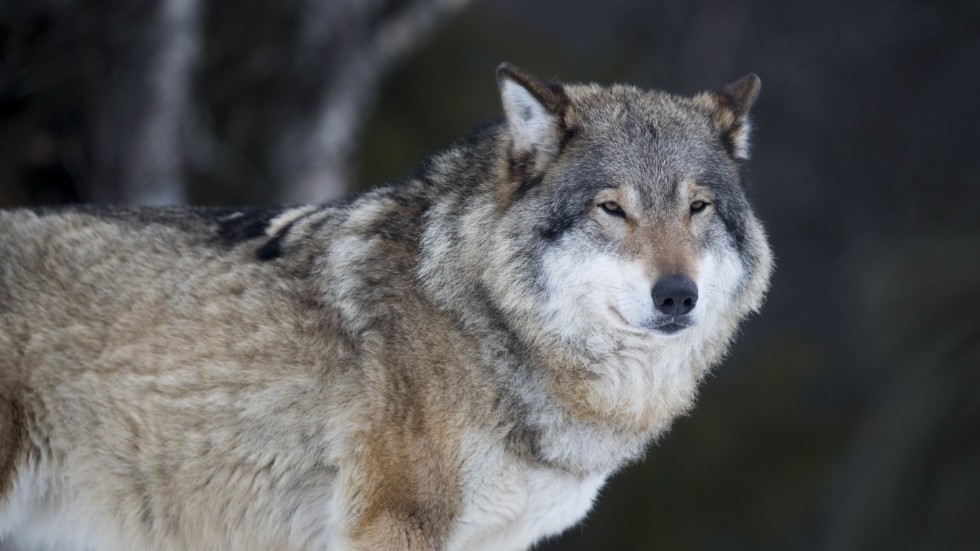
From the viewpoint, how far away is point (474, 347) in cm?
424

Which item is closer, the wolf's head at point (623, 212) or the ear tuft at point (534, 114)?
the wolf's head at point (623, 212)

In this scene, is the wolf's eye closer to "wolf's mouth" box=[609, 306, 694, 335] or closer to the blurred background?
"wolf's mouth" box=[609, 306, 694, 335]

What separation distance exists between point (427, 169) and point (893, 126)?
711 centimetres

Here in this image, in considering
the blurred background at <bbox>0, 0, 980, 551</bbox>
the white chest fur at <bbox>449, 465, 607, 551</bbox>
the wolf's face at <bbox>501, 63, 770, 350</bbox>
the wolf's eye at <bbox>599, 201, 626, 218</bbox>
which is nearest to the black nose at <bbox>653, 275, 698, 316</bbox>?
the wolf's face at <bbox>501, 63, 770, 350</bbox>

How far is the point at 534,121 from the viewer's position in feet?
14.1

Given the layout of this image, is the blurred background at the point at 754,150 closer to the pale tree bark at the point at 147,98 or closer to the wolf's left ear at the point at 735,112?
the pale tree bark at the point at 147,98

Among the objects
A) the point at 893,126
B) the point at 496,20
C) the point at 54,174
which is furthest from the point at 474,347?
the point at 893,126

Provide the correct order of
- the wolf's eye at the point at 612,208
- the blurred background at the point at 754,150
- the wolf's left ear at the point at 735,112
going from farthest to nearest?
the blurred background at the point at 754,150, the wolf's left ear at the point at 735,112, the wolf's eye at the point at 612,208

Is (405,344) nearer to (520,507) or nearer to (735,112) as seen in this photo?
(520,507)

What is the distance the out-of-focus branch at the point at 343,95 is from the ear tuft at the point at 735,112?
4.51m

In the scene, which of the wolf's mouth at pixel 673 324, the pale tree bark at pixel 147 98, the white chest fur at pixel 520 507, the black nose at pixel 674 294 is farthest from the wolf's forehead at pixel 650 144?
the pale tree bark at pixel 147 98

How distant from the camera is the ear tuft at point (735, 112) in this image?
4559mm

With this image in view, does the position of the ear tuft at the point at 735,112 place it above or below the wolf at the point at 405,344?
above

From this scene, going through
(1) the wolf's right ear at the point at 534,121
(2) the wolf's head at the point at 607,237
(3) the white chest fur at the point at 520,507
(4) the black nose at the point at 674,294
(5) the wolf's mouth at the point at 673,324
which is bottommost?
(3) the white chest fur at the point at 520,507
